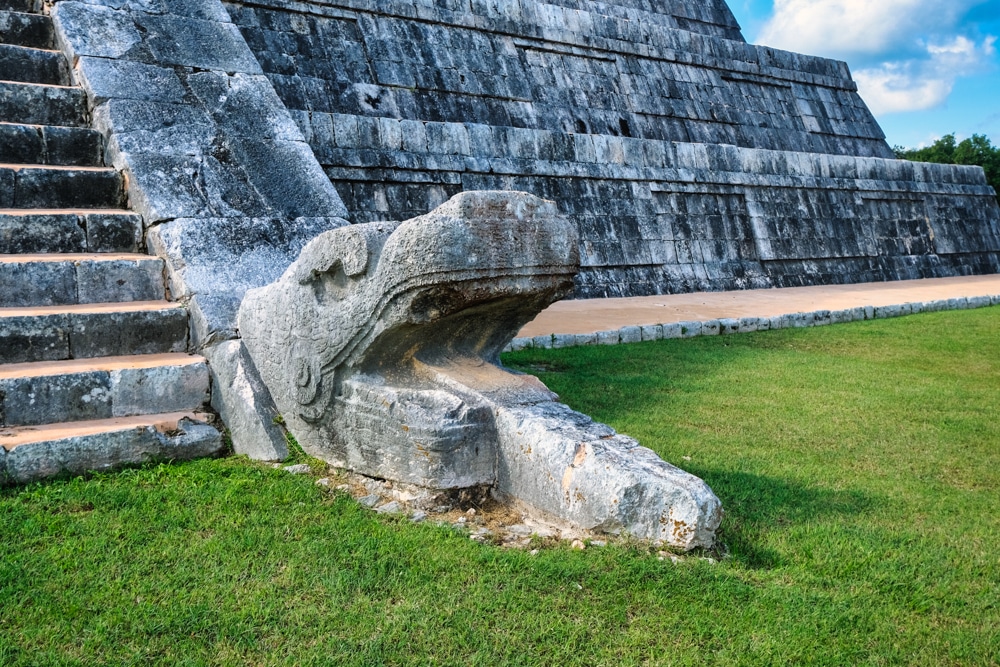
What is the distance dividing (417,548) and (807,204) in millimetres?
13851

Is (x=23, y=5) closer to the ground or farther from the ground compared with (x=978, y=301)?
farther from the ground

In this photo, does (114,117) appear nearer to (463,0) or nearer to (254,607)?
(254,607)

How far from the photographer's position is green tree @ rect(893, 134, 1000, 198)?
111 feet

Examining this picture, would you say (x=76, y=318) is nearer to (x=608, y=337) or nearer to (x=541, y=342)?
(x=541, y=342)

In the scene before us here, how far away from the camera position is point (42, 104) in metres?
6.04

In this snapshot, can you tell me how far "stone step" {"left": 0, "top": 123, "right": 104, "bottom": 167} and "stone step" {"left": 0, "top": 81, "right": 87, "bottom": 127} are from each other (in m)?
0.24

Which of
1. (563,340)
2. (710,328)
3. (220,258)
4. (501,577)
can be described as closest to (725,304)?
(710,328)

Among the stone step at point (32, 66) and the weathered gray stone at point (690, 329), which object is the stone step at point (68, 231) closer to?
the stone step at point (32, 66)

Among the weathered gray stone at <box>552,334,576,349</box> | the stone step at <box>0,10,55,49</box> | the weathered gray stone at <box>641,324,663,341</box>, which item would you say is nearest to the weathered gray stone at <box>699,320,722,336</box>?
the weathered gray stone at <box>641,324,663,341</box>

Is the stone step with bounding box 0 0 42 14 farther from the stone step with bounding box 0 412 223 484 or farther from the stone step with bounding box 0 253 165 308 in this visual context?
the stone step with bounding box 0 412 223 484

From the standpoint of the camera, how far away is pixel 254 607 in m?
2.77

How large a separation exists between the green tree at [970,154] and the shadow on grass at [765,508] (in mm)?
32253

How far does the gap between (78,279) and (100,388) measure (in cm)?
88

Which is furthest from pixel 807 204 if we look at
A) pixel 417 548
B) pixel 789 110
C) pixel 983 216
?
pixel 417 548
